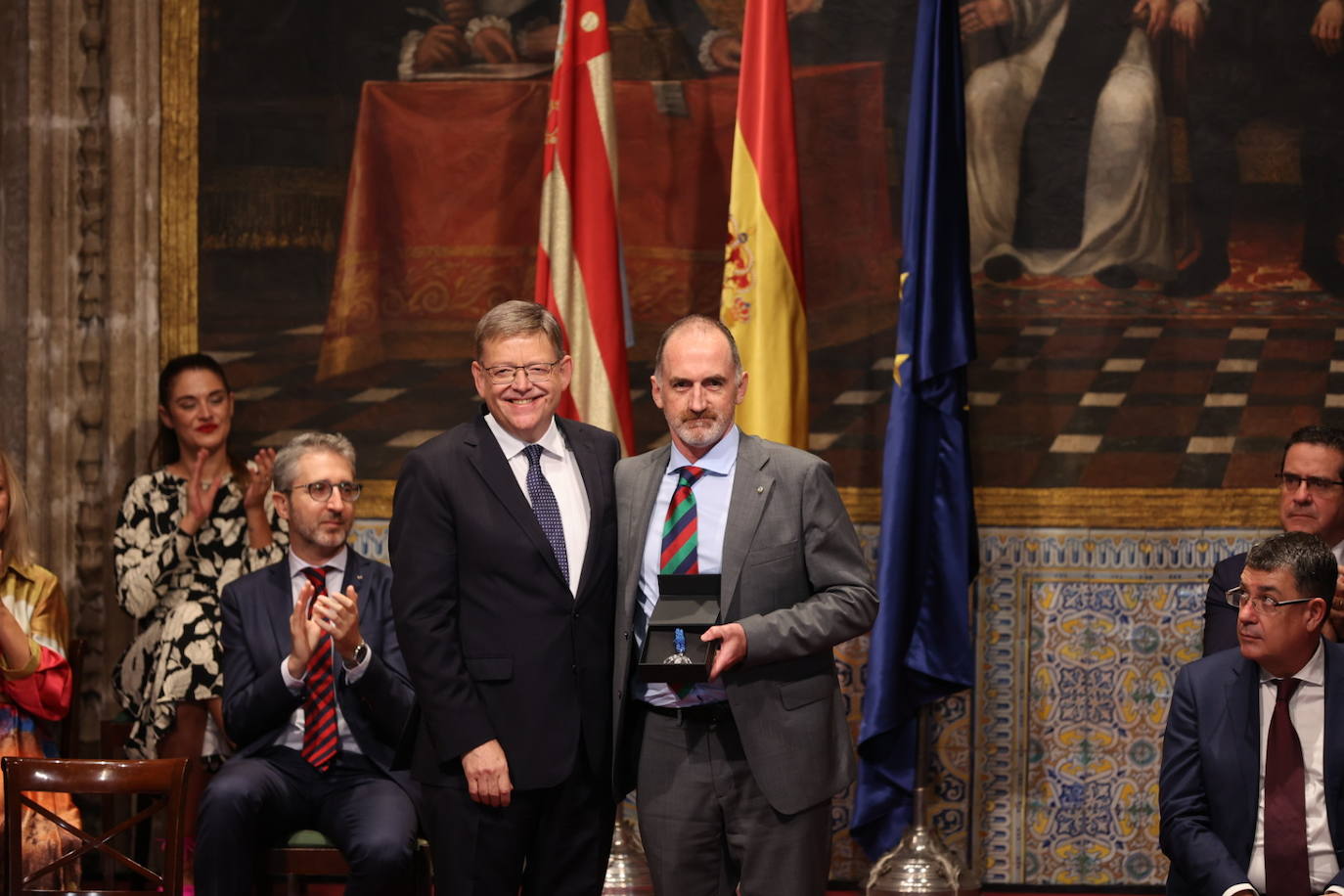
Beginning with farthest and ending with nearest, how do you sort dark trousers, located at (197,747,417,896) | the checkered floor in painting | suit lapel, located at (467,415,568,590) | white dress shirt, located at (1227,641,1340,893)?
the checkered floor in painting → dark trousers, located at (197,747,417,896) → white dress shirt, located at (1227,641,1340,893) → suit lapel, located at (467,415,568,590)

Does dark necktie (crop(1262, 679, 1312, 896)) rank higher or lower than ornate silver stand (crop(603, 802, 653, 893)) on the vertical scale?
higher

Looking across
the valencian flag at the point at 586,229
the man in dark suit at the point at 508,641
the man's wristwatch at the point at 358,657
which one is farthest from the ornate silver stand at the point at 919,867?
the man's wristwatch at the point at 358,657

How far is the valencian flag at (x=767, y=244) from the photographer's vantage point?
473 centimetres

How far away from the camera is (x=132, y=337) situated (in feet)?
17.4

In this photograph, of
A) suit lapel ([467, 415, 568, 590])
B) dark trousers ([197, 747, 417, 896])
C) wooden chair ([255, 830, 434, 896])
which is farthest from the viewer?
wooden chair ([255, 830, 434, 896])

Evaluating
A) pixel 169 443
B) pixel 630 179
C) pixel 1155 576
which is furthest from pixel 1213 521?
pixel 169 443

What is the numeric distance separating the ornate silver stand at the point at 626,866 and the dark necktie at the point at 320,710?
1.00 m

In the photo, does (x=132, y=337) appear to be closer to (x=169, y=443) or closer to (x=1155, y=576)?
(x=169, y=443)

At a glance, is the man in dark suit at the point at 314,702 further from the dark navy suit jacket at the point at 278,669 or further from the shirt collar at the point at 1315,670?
the shirt collar at the point at 1315,670

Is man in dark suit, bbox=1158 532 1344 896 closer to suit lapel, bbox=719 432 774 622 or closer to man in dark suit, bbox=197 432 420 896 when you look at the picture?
suit lapel, bbox=719 432 774 622

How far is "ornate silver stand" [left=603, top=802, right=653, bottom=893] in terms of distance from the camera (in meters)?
4.62

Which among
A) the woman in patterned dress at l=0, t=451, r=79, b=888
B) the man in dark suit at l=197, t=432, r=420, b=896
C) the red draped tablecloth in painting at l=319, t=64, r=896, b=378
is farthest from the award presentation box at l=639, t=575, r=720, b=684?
the red draped tablecloth in painting at l=319, t=64, r=896, b=378

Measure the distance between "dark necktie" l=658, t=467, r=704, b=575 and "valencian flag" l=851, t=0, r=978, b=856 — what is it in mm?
1612

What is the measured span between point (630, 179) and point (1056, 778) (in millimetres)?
2574
